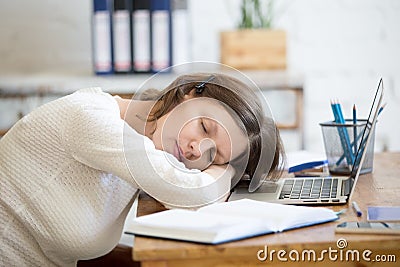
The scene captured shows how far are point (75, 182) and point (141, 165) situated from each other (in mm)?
171

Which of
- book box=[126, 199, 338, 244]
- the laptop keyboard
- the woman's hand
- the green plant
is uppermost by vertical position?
the green plant

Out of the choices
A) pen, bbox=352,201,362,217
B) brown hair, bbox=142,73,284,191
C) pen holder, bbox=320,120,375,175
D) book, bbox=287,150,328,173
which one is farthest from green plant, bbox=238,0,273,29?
pen, bbox=352,201,362,217

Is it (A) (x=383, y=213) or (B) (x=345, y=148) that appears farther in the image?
(B) (x=345, y=148)

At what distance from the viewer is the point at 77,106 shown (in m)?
1.23

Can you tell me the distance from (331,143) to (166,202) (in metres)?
0.47

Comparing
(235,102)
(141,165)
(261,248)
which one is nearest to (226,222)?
(261,248)

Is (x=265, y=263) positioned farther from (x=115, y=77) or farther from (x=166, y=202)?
(x=115, y=77)

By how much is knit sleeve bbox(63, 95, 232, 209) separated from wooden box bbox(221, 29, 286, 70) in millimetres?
1138

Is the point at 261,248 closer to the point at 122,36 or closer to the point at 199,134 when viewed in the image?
the point at 199,134

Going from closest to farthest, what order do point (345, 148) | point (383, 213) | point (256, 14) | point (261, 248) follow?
1. point (261, 248)
2. point (383, 213)
3. point (345, 148)
4. point (256, 14)

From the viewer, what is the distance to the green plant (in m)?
2.32

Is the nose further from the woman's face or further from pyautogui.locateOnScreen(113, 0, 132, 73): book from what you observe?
pyautogui.locateOnScreen(113, 0, 132, 73): book

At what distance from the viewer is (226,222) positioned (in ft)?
2.99

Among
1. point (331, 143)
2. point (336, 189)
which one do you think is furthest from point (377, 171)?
point (336, 189)
